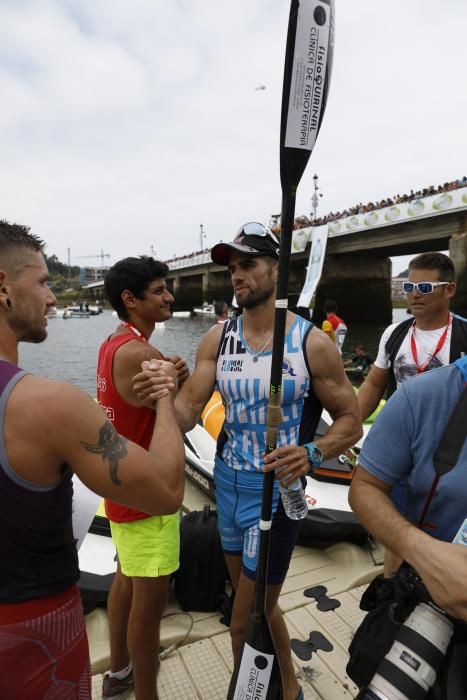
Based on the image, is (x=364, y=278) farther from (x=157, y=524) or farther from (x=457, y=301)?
(x=157, y=524)

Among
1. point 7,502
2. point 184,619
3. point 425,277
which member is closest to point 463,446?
point 7,502

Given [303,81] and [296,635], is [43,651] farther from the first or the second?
[303,81]

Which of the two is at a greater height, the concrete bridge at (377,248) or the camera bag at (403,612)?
the concrete bridge at (377,248)

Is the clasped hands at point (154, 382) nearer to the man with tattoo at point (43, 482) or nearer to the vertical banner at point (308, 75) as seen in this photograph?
the man with tattoo at point (43, 482)

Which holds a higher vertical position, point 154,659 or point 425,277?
point 425,277

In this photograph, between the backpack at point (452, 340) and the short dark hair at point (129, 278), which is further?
the backpack at point (452, 340)

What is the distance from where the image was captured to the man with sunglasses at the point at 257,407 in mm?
2180

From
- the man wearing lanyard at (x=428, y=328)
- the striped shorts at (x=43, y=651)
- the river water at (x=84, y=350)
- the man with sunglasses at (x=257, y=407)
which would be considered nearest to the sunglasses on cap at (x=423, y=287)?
the man wearing lanyard at (x=428, y=328)

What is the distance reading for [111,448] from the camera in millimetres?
1292

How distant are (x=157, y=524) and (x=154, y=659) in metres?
0.72

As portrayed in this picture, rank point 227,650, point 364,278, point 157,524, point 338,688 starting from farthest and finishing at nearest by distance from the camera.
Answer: point 364,278 → point 227,650 → point 338,688 → point 157,524

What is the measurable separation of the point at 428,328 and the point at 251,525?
196cm

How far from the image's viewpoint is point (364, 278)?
113 feet

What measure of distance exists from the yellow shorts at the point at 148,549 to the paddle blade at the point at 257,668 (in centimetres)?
51
